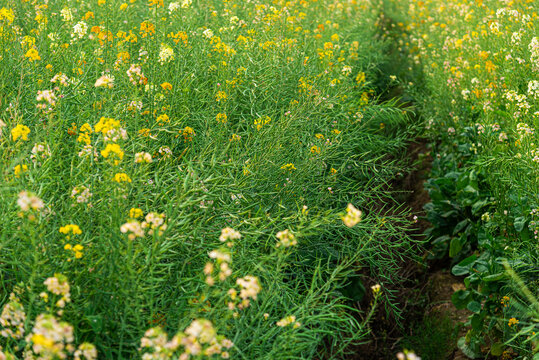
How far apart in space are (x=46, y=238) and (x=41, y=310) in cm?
27

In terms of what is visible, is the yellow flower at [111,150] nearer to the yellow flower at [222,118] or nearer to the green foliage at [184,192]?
the green foliage at [184,192]

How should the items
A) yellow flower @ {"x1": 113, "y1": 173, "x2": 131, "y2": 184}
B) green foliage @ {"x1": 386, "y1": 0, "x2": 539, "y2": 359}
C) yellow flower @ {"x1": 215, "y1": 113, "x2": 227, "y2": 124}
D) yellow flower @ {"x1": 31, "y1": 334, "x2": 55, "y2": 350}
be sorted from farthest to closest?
yellow flower @ {"x1": 215, "y1": 113, "x2": 227, "y2": 124} → green foliage @ {"x1": 386, "y1": 0, "x2": 539, "y2": 359} → yellow flower @ {"x1": 113, "y1": 173, "x2": 131, "y2": 184} → yellow flower @ {"x1": 31, "y1": 334, "x2": 55, "y2": 350}

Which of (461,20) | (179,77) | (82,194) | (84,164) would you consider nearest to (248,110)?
(179,77)

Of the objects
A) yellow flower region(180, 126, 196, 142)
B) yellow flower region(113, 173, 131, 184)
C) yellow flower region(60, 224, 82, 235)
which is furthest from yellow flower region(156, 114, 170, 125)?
yellow flower region(60, 224, 82, 235)

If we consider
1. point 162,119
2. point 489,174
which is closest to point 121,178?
point 162,119

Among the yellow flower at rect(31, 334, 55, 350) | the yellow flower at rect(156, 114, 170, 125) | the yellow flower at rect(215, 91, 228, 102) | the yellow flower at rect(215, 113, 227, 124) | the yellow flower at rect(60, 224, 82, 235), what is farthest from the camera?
the yellow flower at rect(215, 91, 228, 102)

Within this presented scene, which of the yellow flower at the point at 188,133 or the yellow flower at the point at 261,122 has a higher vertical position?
the yellow flower at the point at 261,122

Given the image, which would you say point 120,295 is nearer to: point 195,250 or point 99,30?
point 195,250

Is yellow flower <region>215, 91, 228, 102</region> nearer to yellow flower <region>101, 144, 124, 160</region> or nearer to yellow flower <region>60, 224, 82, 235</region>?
yellow flower <region>101, 144, 124, 160</region>

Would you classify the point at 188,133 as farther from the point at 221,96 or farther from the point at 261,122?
the point at 261,122

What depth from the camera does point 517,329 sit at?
2.60 metres

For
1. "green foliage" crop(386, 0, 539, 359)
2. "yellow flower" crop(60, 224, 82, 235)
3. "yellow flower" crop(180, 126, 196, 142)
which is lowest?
"green foliage" crop(386, 0, 539, 359)

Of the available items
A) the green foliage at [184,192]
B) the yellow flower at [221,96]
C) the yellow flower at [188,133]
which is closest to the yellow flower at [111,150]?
the green foliage at [184,192]

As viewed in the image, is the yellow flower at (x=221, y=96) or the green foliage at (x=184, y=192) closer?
the green foliage at (x=184, y=192)
